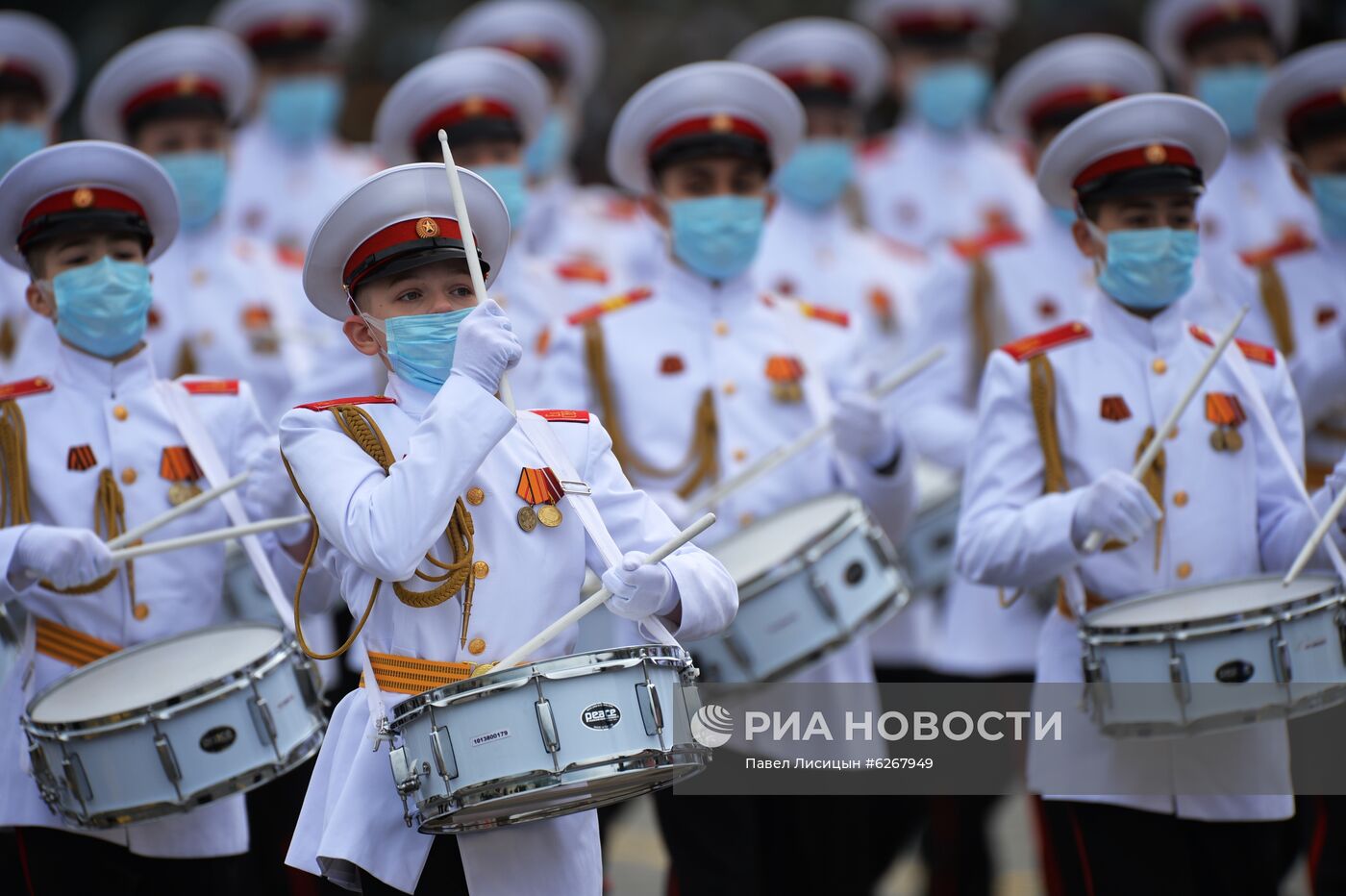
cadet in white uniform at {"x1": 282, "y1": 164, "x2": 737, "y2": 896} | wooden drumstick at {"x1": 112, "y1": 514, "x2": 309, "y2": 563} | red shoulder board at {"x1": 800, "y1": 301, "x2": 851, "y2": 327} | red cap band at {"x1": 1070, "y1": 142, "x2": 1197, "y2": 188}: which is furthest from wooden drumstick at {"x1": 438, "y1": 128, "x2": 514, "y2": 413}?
red shoulder board at {"x1": 800, "y1": 301, "x2": 851, "y2": 327}

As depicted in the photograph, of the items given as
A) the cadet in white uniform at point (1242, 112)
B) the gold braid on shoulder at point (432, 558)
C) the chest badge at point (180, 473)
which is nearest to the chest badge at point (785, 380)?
the chest badge at point (180, 473)

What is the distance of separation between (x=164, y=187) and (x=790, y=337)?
2.08 meters

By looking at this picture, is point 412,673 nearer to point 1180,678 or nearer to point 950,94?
point 1180,678

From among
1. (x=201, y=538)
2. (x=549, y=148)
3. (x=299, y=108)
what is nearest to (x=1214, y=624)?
(x=201, y=538)

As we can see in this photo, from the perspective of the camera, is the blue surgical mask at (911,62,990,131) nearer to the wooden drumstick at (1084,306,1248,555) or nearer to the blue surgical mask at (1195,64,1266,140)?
the blue surgical mask at (1195,64,1266,140)

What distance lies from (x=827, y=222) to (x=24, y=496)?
199 inches

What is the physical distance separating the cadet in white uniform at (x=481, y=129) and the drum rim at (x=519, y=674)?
12.0ft

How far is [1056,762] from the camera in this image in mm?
5574

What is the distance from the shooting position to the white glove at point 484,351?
4.37 metres

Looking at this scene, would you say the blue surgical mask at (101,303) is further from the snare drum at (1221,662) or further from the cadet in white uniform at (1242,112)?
the cadet in white uniform at (1242,112)

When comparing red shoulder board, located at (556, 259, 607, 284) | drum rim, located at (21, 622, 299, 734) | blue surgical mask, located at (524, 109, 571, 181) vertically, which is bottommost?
drum rim, located at (21, 622, 299, 734)

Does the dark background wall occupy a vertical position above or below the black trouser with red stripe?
above

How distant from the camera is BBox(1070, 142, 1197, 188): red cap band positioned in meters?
5.76

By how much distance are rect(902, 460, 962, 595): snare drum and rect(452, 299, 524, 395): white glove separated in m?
3.35
